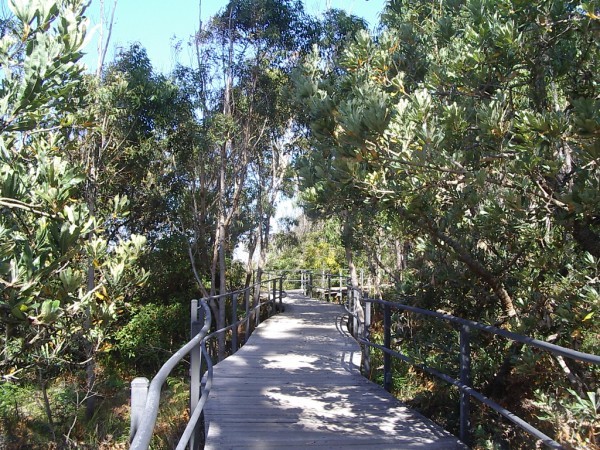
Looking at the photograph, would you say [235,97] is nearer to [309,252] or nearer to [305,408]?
[305,408]

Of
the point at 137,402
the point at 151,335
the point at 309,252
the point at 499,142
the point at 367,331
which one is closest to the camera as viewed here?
the point at 137,402

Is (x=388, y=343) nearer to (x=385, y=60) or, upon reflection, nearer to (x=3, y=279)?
(x=385, y=60)

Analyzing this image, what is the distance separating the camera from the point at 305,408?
4.98 m

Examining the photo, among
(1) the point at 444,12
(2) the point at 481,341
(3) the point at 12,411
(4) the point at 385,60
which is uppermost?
(1) the point at 444,12

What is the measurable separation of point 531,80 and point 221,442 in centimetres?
353

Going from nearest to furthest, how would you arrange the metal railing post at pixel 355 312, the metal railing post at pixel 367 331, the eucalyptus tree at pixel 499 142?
the eucalyptus tree at pixel 499 142, the metal railing post at pixel 367 331, the metal railing post at pixel 355 312

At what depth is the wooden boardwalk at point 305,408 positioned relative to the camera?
404 cm

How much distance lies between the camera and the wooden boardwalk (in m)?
4.04

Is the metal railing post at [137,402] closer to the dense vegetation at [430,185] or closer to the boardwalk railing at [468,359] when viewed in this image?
the boardwalk railing at [468,359]

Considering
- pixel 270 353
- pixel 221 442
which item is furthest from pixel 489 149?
pixel 270 353

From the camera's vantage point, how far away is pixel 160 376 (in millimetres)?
2016

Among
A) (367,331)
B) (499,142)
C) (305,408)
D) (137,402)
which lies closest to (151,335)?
(367,331)

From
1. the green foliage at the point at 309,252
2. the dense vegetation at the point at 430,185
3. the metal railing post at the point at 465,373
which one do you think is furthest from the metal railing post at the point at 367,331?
the green foliage at the point at 309,252

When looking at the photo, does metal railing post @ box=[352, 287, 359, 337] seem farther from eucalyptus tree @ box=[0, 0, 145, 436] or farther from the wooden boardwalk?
eucalyptus tree @ box=[0, 0, 145, 436]
